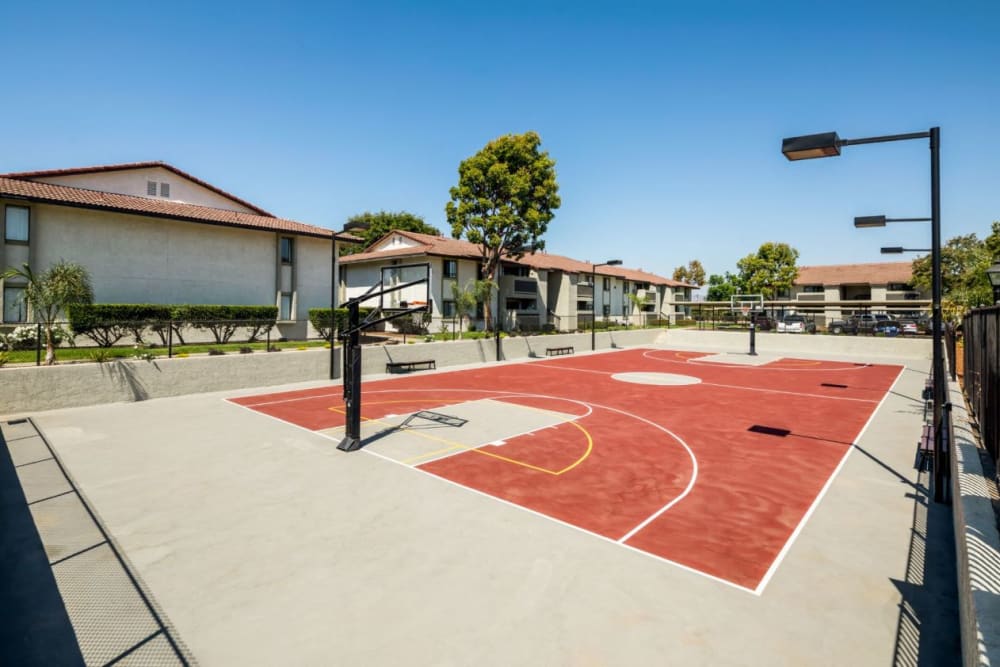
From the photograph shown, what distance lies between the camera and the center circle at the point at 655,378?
25.1 m

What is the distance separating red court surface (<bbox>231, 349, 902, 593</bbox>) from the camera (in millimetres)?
8359

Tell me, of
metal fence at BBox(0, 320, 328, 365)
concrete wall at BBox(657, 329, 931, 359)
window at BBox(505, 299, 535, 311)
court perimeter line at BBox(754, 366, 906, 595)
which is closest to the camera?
court perimeter line at BBox(754, 366, 906, 595)

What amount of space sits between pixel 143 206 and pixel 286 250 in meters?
7.98

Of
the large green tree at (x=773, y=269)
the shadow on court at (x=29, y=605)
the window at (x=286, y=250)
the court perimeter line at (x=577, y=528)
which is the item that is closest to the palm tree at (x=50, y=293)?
the shadow on court at (x=29, y=605)

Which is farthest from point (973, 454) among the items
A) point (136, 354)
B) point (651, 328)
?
point (651, 328)

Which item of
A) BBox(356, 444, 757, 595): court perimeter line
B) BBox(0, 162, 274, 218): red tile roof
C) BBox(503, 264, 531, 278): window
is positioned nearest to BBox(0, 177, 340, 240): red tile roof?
BBox(0, 162, 274, 218): red tile roof

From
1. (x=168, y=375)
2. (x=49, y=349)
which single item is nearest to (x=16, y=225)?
(x=49, y=349)

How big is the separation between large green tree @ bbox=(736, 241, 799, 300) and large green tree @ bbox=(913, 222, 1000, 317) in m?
14.7

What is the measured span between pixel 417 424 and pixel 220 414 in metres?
7.11

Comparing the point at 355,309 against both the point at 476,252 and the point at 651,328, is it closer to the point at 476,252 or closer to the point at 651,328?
the point at 476,252

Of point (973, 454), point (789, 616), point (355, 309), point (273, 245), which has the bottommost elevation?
point (789, 616)

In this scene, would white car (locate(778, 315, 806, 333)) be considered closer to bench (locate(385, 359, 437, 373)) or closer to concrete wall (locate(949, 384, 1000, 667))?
bench (locate(385, 359, 437, 373))

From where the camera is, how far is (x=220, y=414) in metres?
16.9

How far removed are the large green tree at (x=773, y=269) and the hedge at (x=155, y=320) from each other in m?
A: 66.6
